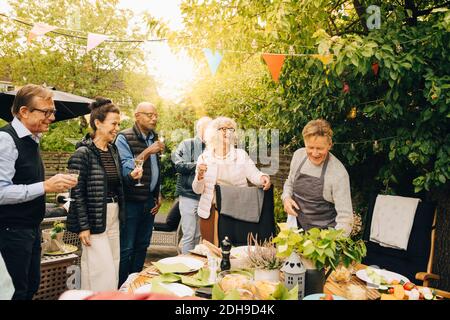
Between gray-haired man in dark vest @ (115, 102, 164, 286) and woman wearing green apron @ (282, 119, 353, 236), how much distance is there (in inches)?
54.7

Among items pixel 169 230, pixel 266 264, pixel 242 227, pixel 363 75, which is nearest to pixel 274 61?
pixel 363 75

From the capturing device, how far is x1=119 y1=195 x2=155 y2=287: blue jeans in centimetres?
352

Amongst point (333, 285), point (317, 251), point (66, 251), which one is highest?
point (317, 251)

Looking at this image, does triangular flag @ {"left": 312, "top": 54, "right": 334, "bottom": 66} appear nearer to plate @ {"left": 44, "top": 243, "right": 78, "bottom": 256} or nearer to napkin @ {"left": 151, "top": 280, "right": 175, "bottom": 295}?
napkin @ {"left": 151, "top": 280, "right": 175, "bottom": 295}

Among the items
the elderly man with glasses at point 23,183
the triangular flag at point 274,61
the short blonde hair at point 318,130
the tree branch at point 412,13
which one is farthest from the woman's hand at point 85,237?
the tree branch at point 412,13

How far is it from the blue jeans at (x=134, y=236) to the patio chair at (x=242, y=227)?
910 millimetres

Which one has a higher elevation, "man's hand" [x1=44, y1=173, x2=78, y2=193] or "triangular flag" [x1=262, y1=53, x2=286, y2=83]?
"triangular flag" [x1=262, y1=53, x2=286, y2=83]

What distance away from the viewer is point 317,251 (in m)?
1.68

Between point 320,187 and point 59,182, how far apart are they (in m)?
1.77

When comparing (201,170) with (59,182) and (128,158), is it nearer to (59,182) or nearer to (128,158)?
(128,158)

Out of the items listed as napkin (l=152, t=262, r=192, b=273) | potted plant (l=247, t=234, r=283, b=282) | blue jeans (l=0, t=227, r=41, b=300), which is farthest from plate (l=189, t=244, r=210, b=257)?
blue jeans (l=0, t=227, r=41, b=300)

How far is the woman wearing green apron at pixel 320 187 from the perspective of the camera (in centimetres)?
261

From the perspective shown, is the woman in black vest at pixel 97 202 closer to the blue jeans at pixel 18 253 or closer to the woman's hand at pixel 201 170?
the blue jeans at pixel 18 253

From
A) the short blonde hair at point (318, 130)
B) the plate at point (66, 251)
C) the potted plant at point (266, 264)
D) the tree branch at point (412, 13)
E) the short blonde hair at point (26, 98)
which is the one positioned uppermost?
the tree branch at point (412, 13)
